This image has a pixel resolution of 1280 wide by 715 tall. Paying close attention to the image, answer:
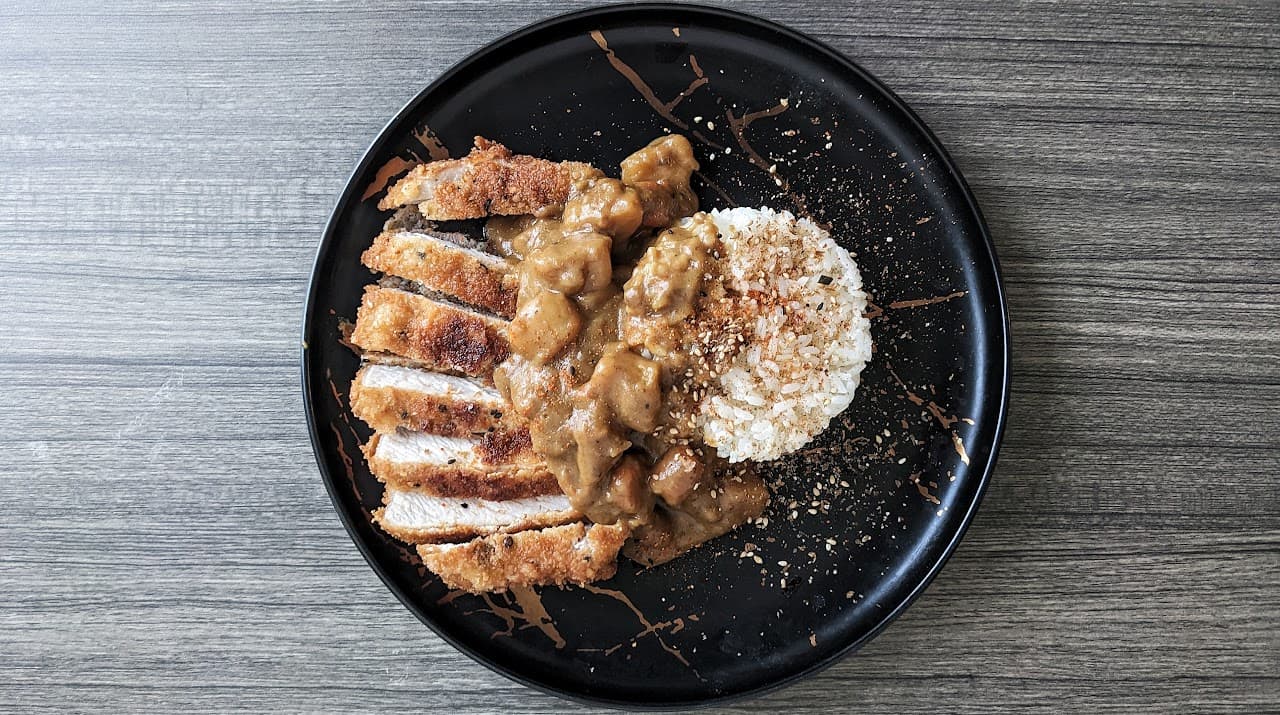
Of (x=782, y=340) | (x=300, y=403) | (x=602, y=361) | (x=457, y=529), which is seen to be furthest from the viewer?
(x=300, y=403)

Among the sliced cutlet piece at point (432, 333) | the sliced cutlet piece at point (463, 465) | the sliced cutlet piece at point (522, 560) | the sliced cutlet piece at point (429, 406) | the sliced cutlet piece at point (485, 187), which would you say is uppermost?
the sliced cutlet piece at point (485, 187)

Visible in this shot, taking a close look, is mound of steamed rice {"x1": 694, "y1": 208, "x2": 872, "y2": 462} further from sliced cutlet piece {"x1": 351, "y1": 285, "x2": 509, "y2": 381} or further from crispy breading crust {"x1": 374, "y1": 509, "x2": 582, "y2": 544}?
sliced cutlet piece {"x1": 351, "y1": 285, "x2": 509, "y2": 381}

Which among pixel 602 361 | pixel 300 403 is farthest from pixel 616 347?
pixel 300 403

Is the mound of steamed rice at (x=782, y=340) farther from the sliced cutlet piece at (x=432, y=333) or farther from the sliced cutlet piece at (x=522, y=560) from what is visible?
the sliced cutlet piece at (x=432, y=333)

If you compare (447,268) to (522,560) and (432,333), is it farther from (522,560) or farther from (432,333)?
(522,560)

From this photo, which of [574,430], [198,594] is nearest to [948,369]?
[574,430]

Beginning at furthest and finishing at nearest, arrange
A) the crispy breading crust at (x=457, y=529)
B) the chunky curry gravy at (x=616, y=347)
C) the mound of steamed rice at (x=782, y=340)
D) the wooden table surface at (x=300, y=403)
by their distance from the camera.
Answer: the wooden table surface at (x=300, y=403), the crispy breading crust at (x=457, y=529), the mound of steamed rice at (x=782, y=340), the chunky curry gravy at (x=616, y=347)

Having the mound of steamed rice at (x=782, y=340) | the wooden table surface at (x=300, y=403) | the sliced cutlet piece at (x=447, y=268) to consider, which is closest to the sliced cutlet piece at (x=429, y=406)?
the sliced cutlet piece at (x=447, y=268)

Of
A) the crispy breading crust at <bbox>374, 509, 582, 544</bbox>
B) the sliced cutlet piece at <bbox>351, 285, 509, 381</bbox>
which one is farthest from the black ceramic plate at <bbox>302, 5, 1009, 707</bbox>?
the sliced cutlet piece at <bbox>351, 285, 509, 381</bbox>
